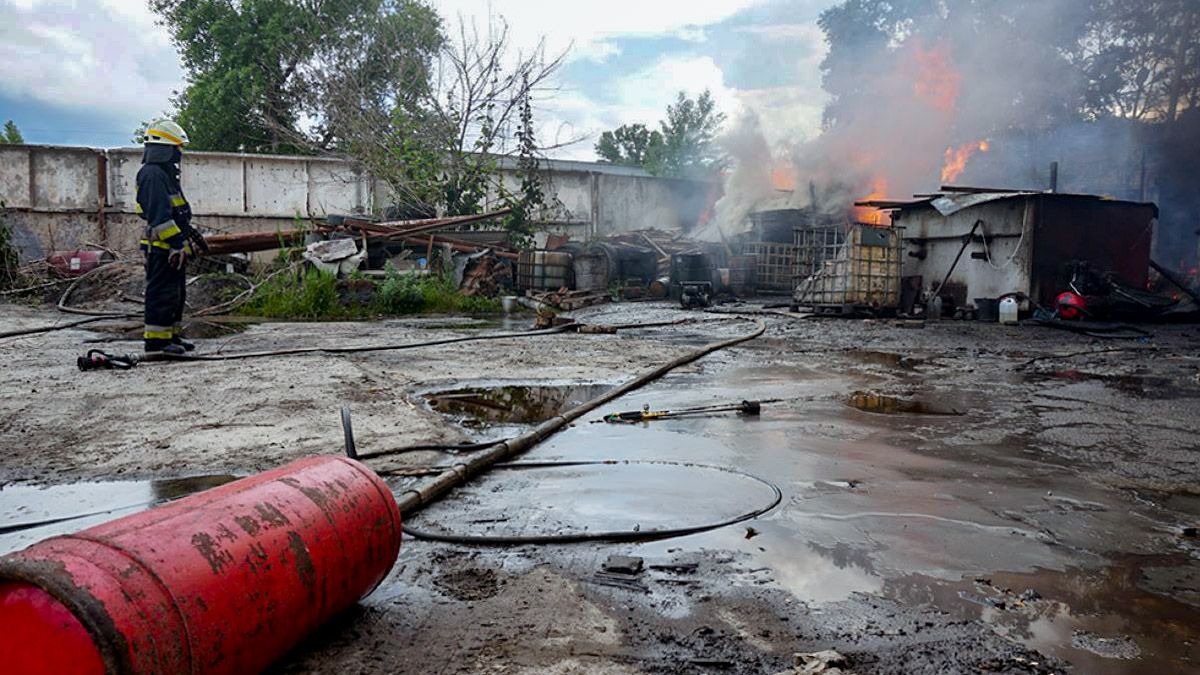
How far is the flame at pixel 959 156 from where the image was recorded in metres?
24.5

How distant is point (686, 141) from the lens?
42375 millimetres

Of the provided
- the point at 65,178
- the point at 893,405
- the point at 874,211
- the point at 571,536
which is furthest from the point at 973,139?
the point at 65,178

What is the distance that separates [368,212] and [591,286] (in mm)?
7394

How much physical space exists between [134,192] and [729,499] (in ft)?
69.8

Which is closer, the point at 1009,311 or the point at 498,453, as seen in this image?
the point at 498,453

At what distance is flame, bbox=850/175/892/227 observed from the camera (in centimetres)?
2072

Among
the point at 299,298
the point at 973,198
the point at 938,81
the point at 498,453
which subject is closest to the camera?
the point at 498,453

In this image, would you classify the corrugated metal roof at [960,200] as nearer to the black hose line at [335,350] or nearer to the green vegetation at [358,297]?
the black hose line at [335,350]

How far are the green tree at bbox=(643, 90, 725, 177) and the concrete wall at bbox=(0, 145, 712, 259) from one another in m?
18.4

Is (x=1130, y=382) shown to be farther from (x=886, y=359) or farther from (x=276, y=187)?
(x=276, y=187)

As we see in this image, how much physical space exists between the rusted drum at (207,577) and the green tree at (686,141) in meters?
38.1

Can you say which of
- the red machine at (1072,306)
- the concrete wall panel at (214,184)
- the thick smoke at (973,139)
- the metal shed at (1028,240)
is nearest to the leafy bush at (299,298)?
the concrete wall panel at (214,184)

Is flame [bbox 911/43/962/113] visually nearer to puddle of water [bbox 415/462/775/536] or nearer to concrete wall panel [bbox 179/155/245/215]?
concrete wall panel [bbox 179/155/245/215]

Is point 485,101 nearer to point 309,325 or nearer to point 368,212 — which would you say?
point 368,212
